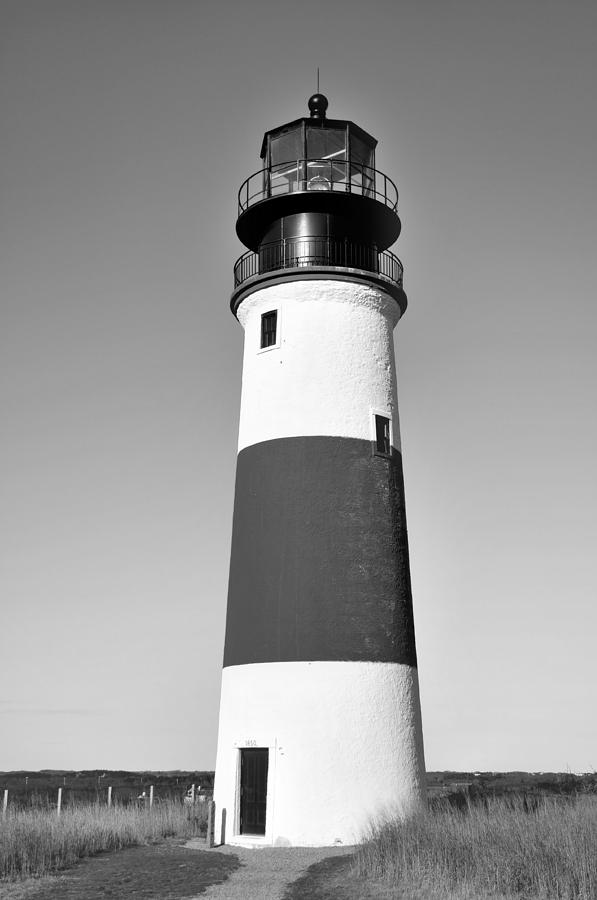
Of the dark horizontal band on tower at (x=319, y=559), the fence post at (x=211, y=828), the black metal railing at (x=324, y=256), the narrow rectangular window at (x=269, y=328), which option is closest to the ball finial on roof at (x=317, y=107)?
the black metal railing at (x=324, y=256)

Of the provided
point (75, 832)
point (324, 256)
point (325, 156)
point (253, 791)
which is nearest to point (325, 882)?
point (253, 791)

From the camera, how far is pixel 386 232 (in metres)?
20.8

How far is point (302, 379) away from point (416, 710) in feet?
24.0

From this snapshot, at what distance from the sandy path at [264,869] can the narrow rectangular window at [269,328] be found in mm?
10345

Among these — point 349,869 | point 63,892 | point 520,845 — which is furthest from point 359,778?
point 63,892

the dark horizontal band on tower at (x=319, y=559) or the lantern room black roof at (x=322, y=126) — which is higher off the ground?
the lantern room black roof at (x=322, y=126)

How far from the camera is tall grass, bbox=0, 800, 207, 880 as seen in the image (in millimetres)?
14398

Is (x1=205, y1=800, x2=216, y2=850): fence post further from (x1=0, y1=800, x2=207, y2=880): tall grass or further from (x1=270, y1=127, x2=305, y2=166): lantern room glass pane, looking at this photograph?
(x1=270, y1=127, x2=305, y2=166): lantern room glass pane

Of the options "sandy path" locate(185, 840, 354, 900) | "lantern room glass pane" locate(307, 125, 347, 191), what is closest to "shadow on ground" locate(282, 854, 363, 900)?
"sandy path" locate(185, 840, 354, 900)

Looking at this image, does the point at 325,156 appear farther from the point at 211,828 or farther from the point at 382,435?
the point at 211,828

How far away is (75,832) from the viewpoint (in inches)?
663

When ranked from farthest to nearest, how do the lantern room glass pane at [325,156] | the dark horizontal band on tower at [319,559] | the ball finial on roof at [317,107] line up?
1. the ball finial on roof at [317,107]
2. the lantern room glass pane at [325,156]
3. the dark horizontal band on tower at [319,559]

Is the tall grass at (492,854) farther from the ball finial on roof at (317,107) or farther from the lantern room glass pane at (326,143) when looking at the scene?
the ball finial on roof at (317,107)

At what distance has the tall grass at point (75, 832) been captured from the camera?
1440 centimetres
